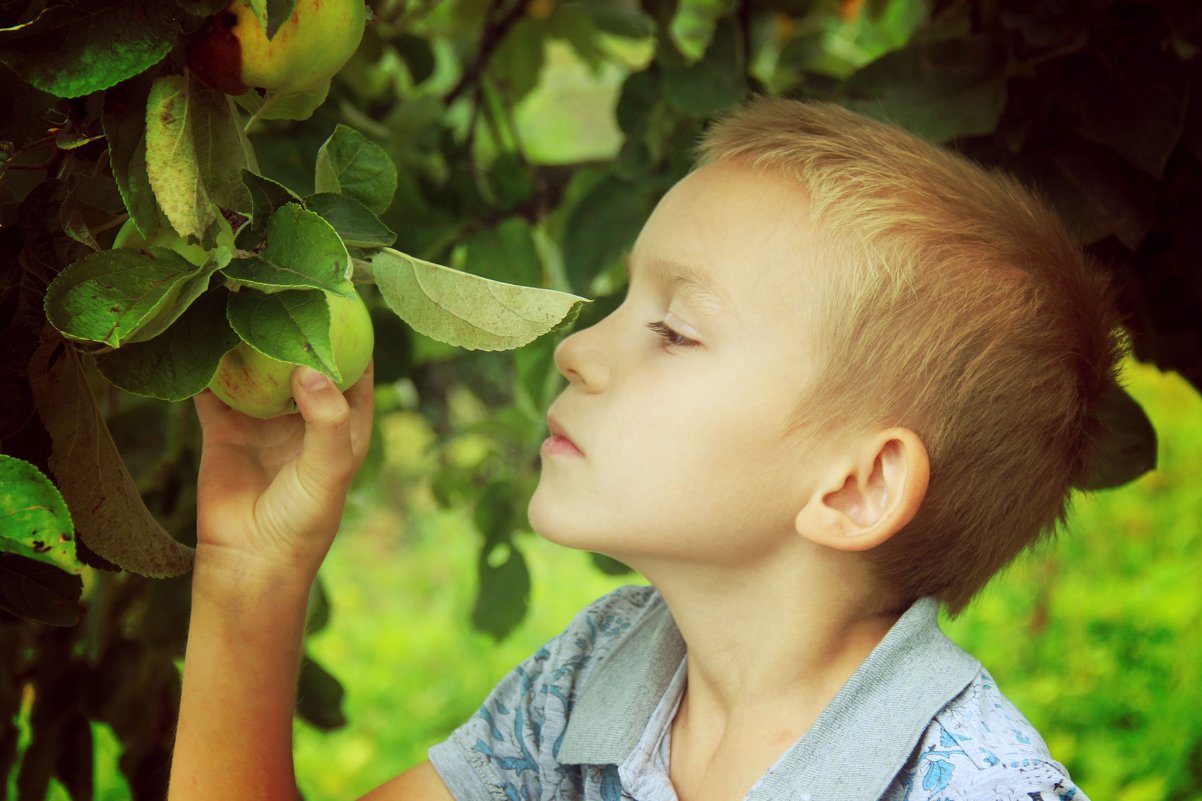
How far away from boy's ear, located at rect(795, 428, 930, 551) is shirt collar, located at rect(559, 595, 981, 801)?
0.09 m

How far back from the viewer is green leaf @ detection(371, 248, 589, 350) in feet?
2.38

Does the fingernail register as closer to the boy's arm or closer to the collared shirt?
the boy's arm

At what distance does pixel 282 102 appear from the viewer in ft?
2.50

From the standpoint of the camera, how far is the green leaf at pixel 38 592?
2.50 ft

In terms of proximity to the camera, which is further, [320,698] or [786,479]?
[320,698]

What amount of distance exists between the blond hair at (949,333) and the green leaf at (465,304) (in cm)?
37

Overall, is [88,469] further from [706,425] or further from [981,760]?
[981,760]

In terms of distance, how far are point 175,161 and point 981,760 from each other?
0.69m

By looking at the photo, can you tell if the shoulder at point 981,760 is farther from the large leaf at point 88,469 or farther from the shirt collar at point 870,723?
the large leaf at point 88,469

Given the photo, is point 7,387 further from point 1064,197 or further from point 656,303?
point 1064,197

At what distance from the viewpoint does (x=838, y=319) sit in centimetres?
104

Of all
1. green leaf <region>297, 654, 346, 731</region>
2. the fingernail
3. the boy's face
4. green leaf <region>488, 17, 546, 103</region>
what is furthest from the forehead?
green leaf <region>488, 17, 546, 103</region>

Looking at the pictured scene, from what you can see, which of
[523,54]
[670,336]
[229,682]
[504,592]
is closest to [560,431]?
[670,336]

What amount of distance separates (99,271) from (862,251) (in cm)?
63
